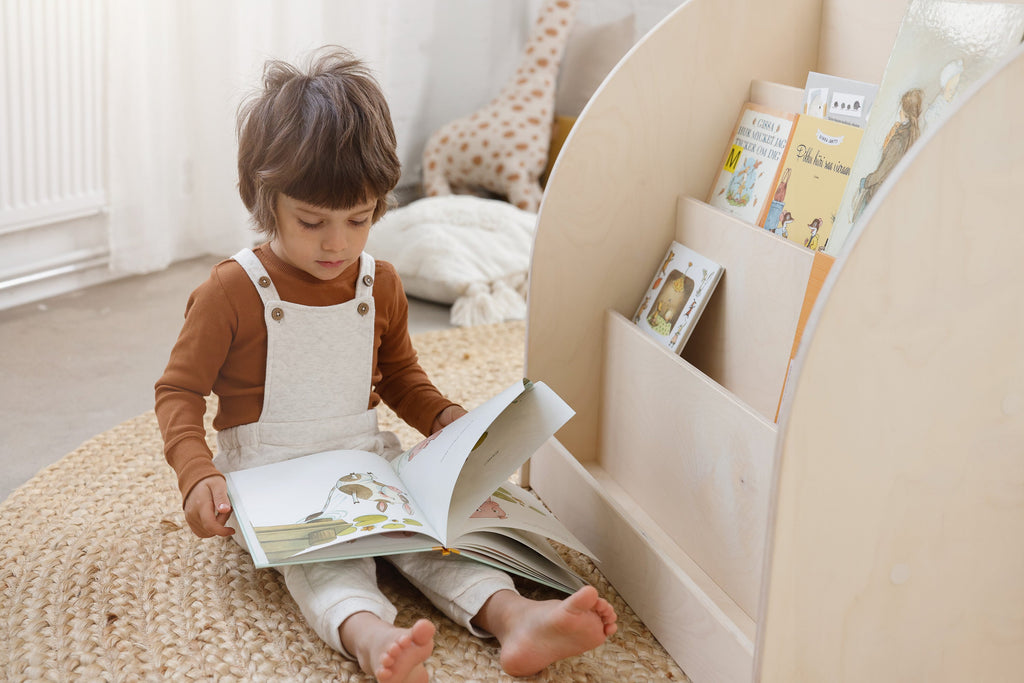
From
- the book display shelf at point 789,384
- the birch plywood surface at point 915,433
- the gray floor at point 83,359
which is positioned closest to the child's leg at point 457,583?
the book display shelf at point 789,384

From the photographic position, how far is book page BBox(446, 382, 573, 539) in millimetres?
964

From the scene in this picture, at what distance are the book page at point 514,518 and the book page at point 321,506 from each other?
56mm

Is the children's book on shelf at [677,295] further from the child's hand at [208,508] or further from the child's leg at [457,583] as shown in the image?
the child's hand at [208,508]

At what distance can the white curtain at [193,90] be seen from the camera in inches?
81.7

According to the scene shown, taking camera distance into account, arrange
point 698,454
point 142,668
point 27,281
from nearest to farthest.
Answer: point 142,668 < point 698,454 < point 27,281

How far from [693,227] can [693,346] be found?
5.8 inches

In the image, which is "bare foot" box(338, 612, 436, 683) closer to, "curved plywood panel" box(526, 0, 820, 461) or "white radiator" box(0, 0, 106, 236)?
"curved plywood panel" box(526, 0, 820, 461)

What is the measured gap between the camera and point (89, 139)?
2.07 m

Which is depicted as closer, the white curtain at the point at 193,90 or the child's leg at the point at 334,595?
the child's leg at the point at 334,595

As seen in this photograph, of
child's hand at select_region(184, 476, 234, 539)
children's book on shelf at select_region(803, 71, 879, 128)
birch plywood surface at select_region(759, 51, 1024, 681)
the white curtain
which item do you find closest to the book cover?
children's book on shelf at select_region(803, 71, 879, 128)

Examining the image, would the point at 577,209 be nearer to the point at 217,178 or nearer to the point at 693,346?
the point at 693,346

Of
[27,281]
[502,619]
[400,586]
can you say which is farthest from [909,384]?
[27,281]

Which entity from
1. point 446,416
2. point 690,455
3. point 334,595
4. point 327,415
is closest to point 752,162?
point 690,455

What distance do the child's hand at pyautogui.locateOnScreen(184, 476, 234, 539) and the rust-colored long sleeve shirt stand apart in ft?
0.04
